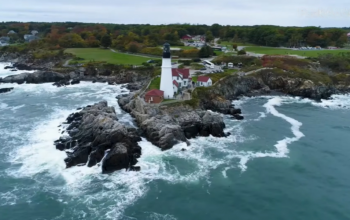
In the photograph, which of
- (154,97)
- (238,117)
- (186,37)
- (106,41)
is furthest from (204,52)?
(186,37)

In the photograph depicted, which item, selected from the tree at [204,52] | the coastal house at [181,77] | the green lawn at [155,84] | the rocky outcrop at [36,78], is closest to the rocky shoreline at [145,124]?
the coastal house at [181,77]

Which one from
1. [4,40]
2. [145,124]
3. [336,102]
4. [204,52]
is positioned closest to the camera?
[145,124]

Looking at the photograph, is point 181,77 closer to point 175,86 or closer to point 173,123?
point 175,86

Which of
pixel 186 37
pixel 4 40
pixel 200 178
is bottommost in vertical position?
pixel 200 178

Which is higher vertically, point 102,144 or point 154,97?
point 154,97

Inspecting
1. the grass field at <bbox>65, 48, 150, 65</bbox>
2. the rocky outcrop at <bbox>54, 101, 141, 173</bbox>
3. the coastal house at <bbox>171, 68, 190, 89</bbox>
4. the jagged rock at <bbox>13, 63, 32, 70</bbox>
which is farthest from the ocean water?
the jagged rock at <bbox>13, 63, 32, 70</bbox>

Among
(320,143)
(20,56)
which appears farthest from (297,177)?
(20,56)
